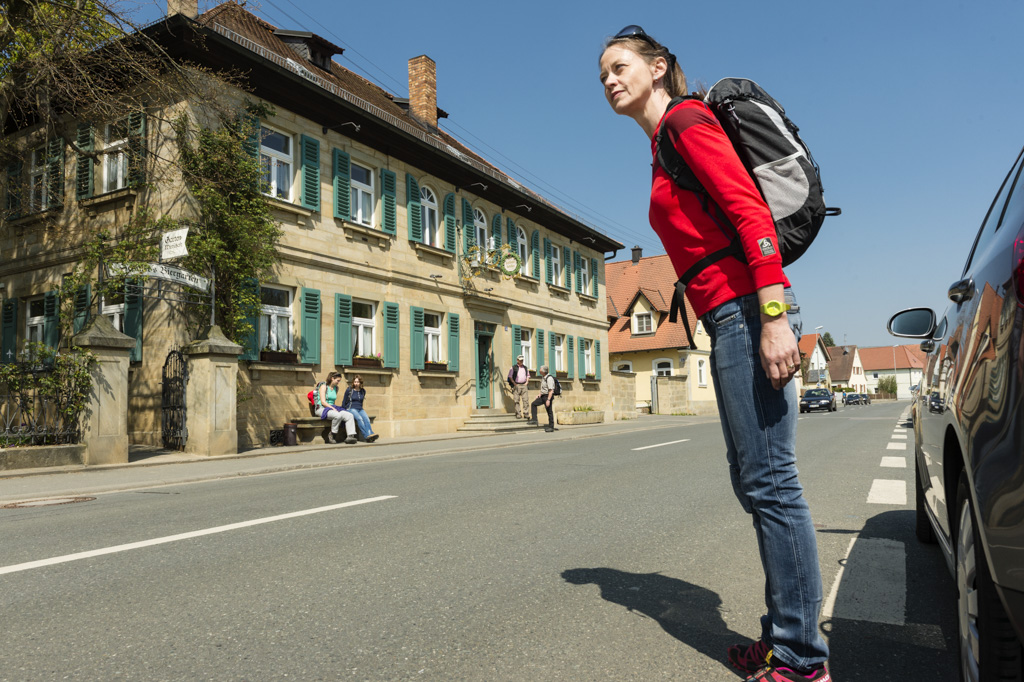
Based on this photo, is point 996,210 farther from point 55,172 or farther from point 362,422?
point 55,172

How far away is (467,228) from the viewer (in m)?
24.4

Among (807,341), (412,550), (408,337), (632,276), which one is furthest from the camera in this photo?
(807,341)

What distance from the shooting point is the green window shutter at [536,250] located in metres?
28.1

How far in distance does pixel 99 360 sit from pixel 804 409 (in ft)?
149

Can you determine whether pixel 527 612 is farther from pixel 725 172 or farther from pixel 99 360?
pixel 99 360

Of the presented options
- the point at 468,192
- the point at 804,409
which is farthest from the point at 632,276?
the point at 468,192

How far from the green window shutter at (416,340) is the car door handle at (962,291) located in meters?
18.5

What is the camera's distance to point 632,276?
4903cm

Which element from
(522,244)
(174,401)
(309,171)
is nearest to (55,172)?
(309,171)

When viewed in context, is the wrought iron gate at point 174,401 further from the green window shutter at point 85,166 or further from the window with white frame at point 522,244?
the window with white frame at point 522,244

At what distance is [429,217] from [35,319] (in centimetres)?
1022

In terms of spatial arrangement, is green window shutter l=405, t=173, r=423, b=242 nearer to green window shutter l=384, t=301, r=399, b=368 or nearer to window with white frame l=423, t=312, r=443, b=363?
window with white frame l=423, t=312, r=443, b=363

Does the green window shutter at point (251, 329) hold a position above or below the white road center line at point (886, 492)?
above

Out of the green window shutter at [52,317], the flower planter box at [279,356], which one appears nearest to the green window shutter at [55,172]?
the green window shutter at [52,317]
